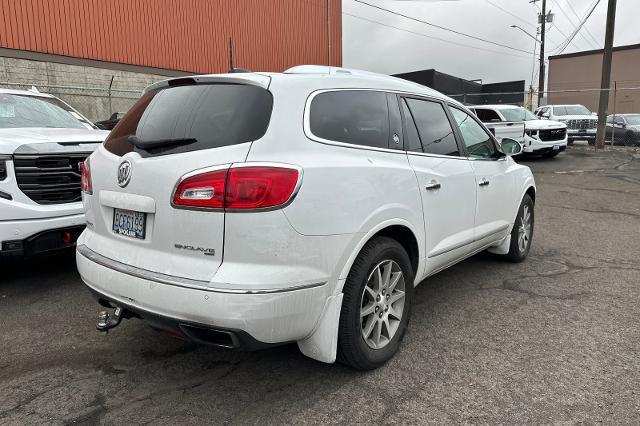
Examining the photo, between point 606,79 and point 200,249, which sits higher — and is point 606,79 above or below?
above

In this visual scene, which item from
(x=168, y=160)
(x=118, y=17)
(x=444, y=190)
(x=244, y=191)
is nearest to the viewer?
(x=244, y=191)

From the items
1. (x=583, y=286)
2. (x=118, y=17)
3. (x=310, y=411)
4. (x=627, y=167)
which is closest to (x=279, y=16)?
(x=118, y=17)

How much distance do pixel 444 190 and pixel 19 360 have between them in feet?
9.99

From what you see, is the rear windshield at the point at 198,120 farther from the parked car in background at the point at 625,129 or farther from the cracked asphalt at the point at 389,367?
the parked car in background at the point at 625,129

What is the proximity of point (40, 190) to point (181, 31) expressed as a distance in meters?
15.7

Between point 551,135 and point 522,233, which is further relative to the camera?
point 551,135

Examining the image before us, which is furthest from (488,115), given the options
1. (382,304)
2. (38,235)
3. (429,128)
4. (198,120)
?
(198,120)

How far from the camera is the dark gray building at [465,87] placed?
101 feet

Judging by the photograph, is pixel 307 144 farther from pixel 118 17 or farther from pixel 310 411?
pixel 118 17

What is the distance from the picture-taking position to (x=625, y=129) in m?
19.5

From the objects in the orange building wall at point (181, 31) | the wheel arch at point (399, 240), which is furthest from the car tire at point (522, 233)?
the orange building wall at point (181, 31)

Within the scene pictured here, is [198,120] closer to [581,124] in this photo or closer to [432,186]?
[432,186]

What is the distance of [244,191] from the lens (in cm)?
225

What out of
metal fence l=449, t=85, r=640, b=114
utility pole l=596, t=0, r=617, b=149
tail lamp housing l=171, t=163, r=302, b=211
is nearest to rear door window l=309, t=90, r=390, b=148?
tail lamp housing l=171, t=163, r=302, b=211
